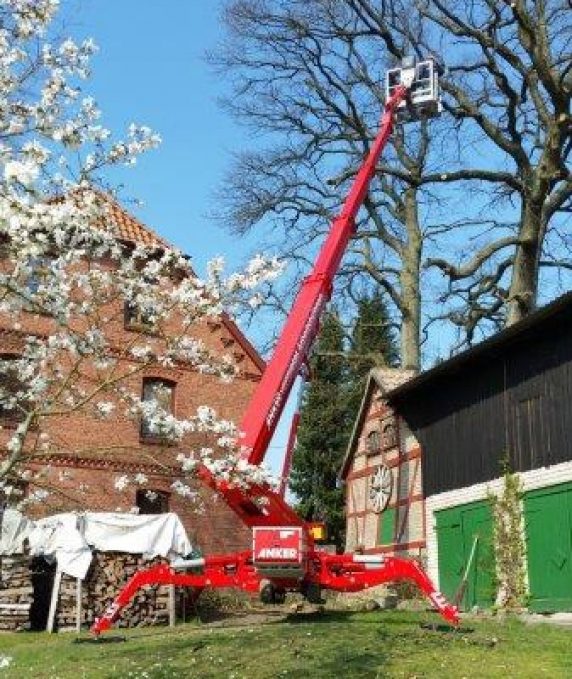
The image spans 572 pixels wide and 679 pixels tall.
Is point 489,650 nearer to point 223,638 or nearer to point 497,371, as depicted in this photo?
point 223,638

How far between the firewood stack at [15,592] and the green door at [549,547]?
11.0 metres

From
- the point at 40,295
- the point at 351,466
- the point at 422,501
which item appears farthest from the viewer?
the point at 351,466

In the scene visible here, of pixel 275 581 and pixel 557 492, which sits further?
pixel 557 492

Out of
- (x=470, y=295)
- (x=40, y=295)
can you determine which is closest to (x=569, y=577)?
(x=40, y=295)

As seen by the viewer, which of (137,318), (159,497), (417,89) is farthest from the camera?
(159,497)

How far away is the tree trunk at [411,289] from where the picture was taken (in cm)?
2973

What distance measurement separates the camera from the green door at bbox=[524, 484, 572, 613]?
1755 centimetres

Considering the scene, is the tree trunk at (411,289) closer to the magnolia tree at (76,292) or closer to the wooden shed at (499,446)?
the wooden shed at (499,446)

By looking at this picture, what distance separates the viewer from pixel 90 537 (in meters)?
22.2

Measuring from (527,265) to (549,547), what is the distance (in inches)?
471

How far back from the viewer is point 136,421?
988 centimetres

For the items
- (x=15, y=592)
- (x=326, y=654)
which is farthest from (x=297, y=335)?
(x=15, y=592)

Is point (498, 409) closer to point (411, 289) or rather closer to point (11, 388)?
point (411, 289)

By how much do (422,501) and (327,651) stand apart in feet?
41.9
